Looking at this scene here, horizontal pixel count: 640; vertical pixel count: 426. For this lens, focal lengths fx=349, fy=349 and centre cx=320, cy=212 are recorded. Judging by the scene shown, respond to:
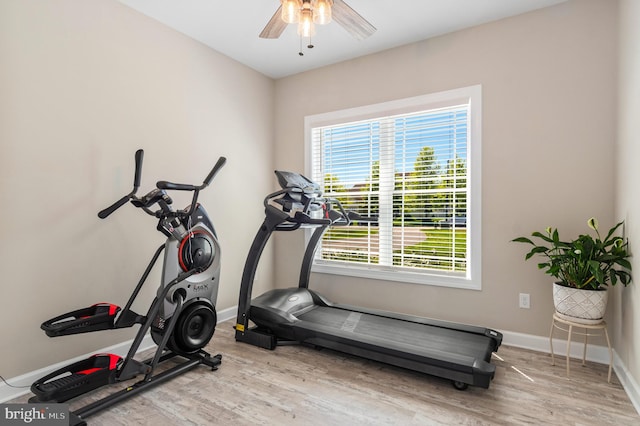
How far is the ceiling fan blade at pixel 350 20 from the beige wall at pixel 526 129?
115cm

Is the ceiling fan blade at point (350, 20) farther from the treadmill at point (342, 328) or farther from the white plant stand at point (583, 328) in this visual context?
the white plant stand at point (583, 328)

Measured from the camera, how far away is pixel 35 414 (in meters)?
1.90

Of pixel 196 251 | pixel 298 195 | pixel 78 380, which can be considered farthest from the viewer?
pixel 298 195

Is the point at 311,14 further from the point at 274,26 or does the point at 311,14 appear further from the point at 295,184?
the point at 295,184

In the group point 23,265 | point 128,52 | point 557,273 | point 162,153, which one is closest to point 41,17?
point 128,52

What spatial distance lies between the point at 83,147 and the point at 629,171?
148 inches

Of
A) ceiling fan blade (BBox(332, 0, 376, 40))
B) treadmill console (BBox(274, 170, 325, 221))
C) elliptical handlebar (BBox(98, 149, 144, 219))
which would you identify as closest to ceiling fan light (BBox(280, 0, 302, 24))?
ceiling fan blade (BBox(332, 0, 376, 40))

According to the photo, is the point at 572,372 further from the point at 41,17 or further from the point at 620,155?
the point at 41,17

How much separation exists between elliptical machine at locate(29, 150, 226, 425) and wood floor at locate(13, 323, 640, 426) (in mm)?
155

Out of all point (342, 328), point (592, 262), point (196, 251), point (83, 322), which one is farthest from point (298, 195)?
point (592, 262)

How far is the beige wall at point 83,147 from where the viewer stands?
2229 mm

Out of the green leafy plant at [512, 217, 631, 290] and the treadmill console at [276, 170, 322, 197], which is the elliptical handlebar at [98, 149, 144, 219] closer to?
the treadmill console at [276, 170, 322, 197]

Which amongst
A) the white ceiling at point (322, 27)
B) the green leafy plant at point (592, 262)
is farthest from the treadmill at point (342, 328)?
the white ceiling at point (322, 27)

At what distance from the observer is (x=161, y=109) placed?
309 centimetres
